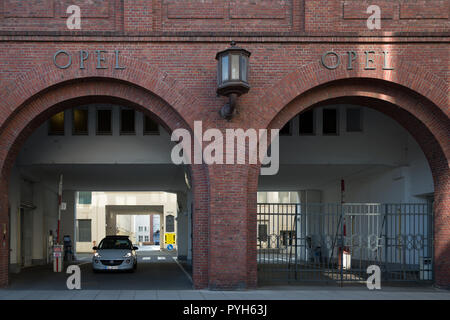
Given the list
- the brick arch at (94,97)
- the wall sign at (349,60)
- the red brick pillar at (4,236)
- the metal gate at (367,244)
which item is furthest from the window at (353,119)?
the red brick pillar at (4,236)

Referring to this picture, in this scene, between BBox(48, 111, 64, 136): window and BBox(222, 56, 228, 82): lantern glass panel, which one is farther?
BBox(48, 111, 64, 136): window

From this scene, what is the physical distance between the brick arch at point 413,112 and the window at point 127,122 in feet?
23.5

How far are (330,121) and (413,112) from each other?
228 inches

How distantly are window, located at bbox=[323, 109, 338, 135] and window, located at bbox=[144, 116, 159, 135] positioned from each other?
19.9ft

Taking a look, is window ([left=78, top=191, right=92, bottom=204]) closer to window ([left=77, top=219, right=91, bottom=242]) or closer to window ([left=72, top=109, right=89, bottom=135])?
window ([left=77, top=219, right=91, bottom=242])

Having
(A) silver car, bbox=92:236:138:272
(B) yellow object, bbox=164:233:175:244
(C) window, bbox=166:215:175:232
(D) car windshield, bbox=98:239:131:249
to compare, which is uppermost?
(D) car windshield, bbox=98:239:131:249

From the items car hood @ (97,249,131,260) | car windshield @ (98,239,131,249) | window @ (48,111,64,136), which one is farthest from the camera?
car windshield @ (98,239,131,249)

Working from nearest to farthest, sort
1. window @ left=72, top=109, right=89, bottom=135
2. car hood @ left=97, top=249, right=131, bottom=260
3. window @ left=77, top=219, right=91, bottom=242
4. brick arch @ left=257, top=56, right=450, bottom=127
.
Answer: brick arch @ left=257, top=56, right=450, bottom=127 < window @ left=72, top=109, right=89, bottom=135 < car hood @ left=97, top=249, right=131, bottom=260 < window @ left=77, top=219, right=91, bottom=242

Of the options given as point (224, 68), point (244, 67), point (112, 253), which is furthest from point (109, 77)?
point (112, 253)

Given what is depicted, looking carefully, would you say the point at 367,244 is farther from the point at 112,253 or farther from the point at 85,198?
the point at 85,198

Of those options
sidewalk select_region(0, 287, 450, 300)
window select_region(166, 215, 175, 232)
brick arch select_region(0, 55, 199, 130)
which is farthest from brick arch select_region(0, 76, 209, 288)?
window select_region(166, 215, 175, 232)

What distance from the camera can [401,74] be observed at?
1342 centimetres

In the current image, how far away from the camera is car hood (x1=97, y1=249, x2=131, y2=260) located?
19641 mm

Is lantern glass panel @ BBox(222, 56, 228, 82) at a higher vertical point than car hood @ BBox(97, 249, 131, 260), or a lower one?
higher
